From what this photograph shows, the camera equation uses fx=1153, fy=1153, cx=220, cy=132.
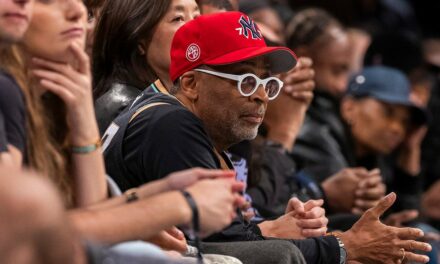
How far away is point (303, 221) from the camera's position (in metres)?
4.75

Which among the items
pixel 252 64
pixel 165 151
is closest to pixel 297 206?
pixel 252 64

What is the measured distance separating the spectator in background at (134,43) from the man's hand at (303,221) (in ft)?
2.81

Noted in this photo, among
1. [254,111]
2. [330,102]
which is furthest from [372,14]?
[254,111]

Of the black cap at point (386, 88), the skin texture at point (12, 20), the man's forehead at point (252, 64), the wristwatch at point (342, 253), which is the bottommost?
the black cap at point (386, 88)

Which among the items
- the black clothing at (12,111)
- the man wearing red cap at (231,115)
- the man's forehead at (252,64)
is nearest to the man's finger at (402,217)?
the man wearing red cap at (231,115)

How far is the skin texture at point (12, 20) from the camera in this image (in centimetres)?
356

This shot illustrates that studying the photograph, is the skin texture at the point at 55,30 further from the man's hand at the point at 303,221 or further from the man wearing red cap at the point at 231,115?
the man's hand at the point at 303,221

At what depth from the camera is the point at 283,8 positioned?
9.86 meters

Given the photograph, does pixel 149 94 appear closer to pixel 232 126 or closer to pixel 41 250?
pixel 232 126

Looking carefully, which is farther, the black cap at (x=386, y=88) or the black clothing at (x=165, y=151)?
the black cap at (x=386, y=88)

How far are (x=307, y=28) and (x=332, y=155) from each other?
1336 mm

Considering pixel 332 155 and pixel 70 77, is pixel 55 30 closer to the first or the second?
pixel 70 77

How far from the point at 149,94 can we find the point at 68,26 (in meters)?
0.92

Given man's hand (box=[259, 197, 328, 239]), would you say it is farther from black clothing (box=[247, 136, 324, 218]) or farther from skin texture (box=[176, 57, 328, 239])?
black clothing (box=[247, 136, 324, 218])
